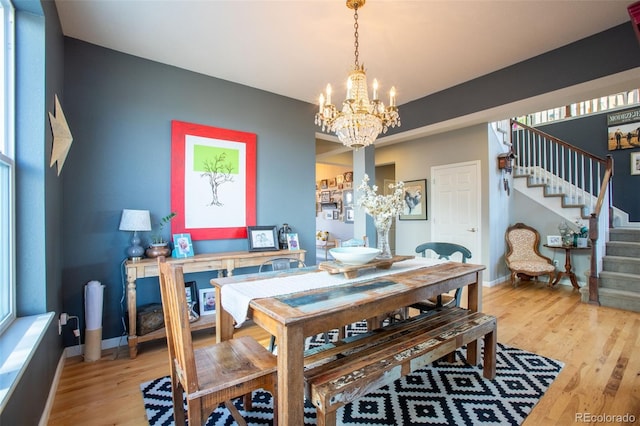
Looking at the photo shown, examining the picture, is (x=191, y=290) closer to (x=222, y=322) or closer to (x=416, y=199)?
(x=222, y=322)

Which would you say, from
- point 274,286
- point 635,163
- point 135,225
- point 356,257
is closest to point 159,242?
point 135,225

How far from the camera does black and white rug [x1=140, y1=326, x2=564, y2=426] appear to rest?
169 centimetres

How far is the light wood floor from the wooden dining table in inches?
24.6

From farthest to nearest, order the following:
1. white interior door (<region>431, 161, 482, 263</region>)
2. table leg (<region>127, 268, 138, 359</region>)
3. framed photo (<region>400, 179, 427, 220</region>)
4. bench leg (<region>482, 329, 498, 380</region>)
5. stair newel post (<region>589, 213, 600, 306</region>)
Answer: framed photo (<region>400, 179, 427, 220</region>) < white interior door (<region>431, 161, 482, 263</region>) < stair newel post (<region>589, 213, 600, 306</region>) < table leg (<region>127, 268, 138, 359</region>) < bench leg (<region>482, 329, 498, 380</region>)

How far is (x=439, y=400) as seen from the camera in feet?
6.10

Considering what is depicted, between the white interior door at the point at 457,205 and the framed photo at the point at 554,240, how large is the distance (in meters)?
1.13

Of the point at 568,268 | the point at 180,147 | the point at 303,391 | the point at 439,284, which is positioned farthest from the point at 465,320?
the point at 568,268

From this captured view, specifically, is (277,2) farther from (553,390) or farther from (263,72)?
(553,390)

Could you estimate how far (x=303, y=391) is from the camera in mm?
1259

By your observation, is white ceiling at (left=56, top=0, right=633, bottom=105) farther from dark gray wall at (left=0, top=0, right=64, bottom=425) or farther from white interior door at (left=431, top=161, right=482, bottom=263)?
white interior door at (left=431, top=161, right=482, bottom=263)

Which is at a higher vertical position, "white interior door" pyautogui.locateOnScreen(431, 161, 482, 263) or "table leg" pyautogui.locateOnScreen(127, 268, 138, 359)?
"white interior door" pyautogui.locateOnScreen(431, 161, 482, 263)

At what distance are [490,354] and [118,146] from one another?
140 inches

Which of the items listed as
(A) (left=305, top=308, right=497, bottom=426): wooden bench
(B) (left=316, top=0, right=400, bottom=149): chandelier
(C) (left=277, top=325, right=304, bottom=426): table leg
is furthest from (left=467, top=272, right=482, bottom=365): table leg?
(C) (left=277, top=325, right=304, bottom=426): table leg

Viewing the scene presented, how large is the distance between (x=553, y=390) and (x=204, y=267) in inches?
112
